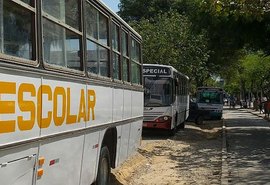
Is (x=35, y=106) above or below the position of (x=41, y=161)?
above

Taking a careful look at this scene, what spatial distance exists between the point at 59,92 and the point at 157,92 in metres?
15.3

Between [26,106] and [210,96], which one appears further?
[210,96]

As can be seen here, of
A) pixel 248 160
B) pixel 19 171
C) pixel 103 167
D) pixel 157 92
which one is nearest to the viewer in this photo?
pixel 19 171

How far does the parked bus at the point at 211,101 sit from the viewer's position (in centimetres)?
3906

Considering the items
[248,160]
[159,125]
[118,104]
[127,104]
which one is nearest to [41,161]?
[118,104]

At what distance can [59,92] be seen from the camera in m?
5.34

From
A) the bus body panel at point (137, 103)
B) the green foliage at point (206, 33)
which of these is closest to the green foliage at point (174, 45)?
the green foliage at point (206, 33)

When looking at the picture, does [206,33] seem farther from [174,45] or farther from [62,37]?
[62,37]

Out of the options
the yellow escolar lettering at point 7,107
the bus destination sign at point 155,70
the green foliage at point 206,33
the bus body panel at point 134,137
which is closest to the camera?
the yellow escolar lettering at point 7,107

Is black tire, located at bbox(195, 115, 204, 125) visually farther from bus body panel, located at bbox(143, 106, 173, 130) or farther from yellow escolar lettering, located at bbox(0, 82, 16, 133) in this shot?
yellow escolar lettering, located at bbox(0, 82, 16, 133)

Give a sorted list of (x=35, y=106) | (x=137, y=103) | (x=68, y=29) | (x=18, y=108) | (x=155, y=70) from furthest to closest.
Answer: (x=155, y=70) < (x=137, y=103) < (x=68, y=29) < (x=35, y=106) < (x=18, y=108)

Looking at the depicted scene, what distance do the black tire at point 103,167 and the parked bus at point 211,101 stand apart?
3116 centimetres

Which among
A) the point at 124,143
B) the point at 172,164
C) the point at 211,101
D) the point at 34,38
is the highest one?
the point at 34,38

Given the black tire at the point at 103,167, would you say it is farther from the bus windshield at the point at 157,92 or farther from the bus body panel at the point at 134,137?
the bus windshield at the point at 157,92
